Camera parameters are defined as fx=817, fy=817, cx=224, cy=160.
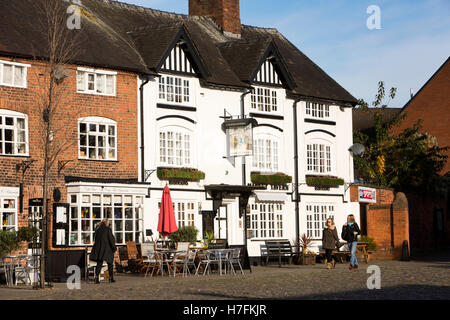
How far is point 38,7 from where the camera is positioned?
97.9 feet

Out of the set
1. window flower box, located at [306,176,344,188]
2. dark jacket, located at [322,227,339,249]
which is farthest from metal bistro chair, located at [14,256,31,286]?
window flower box, located at [306,176,344,188]

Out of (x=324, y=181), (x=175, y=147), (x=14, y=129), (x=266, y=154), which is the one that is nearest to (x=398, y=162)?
(x=324, y=181)

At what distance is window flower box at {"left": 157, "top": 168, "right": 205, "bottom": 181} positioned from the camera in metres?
30.2

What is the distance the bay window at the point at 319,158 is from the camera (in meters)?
36.1

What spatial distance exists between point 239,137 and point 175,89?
124 inches

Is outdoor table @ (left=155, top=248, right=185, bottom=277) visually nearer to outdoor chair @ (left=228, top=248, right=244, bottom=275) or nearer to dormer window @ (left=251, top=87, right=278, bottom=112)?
outdoor chair @ (left=228, top=248, right=244, bottom=275)

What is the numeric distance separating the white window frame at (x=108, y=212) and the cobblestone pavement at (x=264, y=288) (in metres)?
2.90

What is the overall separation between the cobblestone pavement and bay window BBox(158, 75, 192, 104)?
8.28 meters

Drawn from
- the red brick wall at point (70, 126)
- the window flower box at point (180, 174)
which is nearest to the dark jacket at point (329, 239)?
the window flower box at point (180, 174)

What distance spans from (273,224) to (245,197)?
7.56 ft

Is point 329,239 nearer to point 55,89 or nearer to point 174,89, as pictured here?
point 174,89

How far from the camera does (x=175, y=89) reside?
31250 mm
